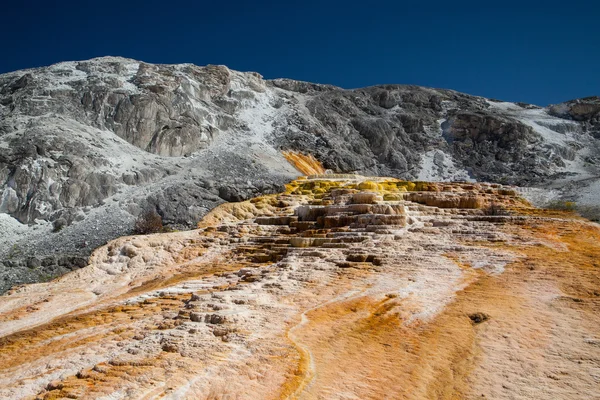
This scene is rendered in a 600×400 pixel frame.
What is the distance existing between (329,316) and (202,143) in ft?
81.8

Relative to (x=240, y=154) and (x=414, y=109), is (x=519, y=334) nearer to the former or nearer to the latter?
(x=240, y=154)

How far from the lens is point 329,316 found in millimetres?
8227

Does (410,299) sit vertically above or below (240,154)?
below

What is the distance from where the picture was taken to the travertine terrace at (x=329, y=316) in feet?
18.3

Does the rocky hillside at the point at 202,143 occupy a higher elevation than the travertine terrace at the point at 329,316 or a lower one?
higher

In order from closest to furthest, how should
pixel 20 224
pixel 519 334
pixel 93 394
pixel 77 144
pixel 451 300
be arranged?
pixel 93 394 < pixel 519 334 < pixel 451 300 < pixel 20 224 < pixel 77 144

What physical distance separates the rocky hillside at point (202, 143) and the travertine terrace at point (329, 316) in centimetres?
458

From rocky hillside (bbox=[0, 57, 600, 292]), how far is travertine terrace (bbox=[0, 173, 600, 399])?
4.58m

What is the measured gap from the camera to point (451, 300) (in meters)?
8.81

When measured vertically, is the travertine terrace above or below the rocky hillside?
below

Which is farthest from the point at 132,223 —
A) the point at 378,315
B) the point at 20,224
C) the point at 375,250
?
the point at 378,315

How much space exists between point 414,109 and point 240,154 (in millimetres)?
27848

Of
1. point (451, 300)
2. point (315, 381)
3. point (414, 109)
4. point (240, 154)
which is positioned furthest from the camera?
point (414, 109)

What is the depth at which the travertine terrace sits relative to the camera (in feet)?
18.3
